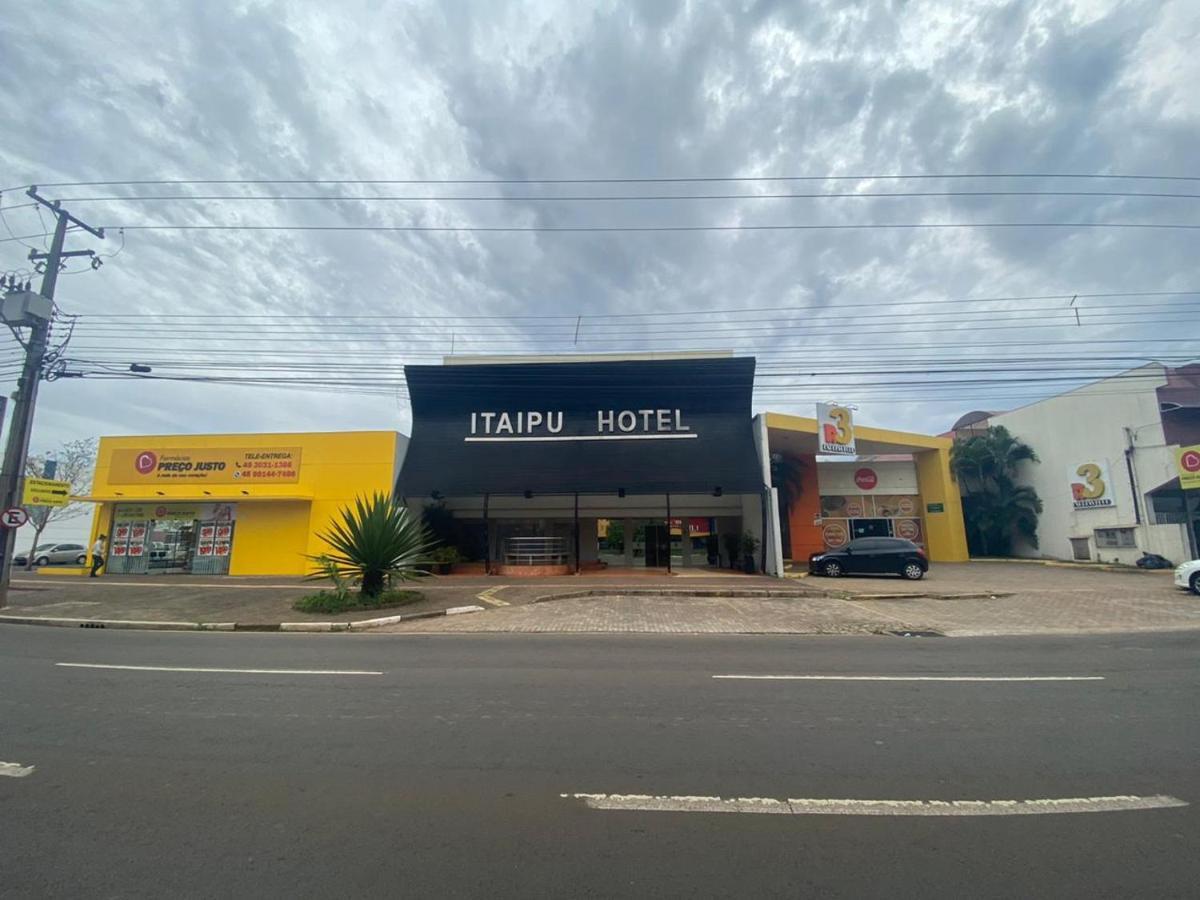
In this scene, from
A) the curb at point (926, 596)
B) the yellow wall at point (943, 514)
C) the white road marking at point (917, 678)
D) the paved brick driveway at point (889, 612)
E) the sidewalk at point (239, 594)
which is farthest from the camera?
the yellow wall at point (943, 514)

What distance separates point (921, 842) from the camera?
3.30 metres

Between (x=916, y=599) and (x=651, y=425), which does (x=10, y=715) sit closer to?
(x=916, y=599)

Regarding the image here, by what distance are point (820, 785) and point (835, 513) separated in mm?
30632

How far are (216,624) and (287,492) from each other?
493 inches

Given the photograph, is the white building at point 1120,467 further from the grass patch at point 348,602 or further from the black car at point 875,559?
the grass patch at point 348,602

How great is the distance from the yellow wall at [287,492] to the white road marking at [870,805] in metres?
22.3

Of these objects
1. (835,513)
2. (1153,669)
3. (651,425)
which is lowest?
(1153,669)

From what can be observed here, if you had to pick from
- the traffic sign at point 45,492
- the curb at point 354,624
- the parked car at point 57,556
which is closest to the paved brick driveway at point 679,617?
the curb at point 354,624

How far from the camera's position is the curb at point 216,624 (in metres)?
12.4

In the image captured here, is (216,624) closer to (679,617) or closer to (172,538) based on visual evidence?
(679,617)

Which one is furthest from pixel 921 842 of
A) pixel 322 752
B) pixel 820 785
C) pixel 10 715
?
pixel 10 715

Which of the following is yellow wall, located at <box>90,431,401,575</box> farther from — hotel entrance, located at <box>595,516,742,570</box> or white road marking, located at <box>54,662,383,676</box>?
white road marking, located at <box>54,662,383,676</box>

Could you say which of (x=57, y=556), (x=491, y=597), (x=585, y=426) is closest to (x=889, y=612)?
(x=491, y=597)

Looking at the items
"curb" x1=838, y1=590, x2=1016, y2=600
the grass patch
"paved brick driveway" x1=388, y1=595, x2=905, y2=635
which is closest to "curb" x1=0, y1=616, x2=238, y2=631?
the grass patch
